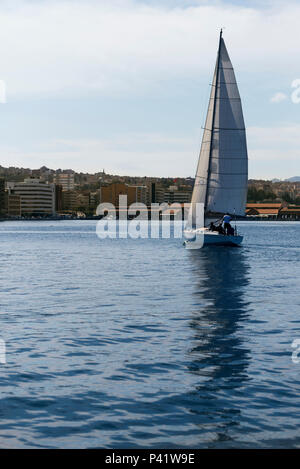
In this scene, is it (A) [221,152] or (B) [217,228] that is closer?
(B) [217,228]

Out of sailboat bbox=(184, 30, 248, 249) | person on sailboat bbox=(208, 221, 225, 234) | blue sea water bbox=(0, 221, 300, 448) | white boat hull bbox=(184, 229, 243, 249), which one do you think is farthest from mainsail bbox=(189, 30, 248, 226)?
blue sea water bbox=(0, 221, 300, 448)

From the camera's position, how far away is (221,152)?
58.4 metres

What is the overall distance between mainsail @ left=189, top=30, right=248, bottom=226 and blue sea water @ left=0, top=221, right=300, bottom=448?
28.6m

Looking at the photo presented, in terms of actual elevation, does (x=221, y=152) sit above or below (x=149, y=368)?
above

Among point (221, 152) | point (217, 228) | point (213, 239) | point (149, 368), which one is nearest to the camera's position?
point (149, 368)

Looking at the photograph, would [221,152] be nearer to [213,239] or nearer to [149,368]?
[213,239]

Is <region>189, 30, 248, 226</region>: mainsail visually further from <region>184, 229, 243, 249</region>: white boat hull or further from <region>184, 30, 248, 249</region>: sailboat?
<region>184, 229, 243, 249</region>: white boat hull

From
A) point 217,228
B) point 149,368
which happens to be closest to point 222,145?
point 217,228

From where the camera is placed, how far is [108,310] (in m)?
23.6

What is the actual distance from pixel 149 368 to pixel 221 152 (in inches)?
1780

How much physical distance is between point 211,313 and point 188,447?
1328 centimetres

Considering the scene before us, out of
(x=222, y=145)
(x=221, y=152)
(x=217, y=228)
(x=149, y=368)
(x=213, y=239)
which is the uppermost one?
(x=222, y=145)

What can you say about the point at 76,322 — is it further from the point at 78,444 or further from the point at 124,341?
the point at 78,444

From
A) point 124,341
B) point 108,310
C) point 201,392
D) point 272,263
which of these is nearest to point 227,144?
point 272,263
